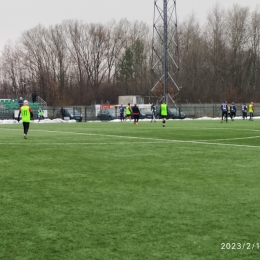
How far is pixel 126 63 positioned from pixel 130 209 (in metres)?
92.0

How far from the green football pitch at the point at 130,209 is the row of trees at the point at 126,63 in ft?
258

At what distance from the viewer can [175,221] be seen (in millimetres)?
6195

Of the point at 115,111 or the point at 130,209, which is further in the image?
the point at 115,111

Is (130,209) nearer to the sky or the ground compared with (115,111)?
nearer to the ground

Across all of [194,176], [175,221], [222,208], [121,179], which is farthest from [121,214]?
[194,176]

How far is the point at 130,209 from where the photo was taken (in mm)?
6926

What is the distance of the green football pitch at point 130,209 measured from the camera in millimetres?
5062

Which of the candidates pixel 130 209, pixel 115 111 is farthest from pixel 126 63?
pixel 130 209
